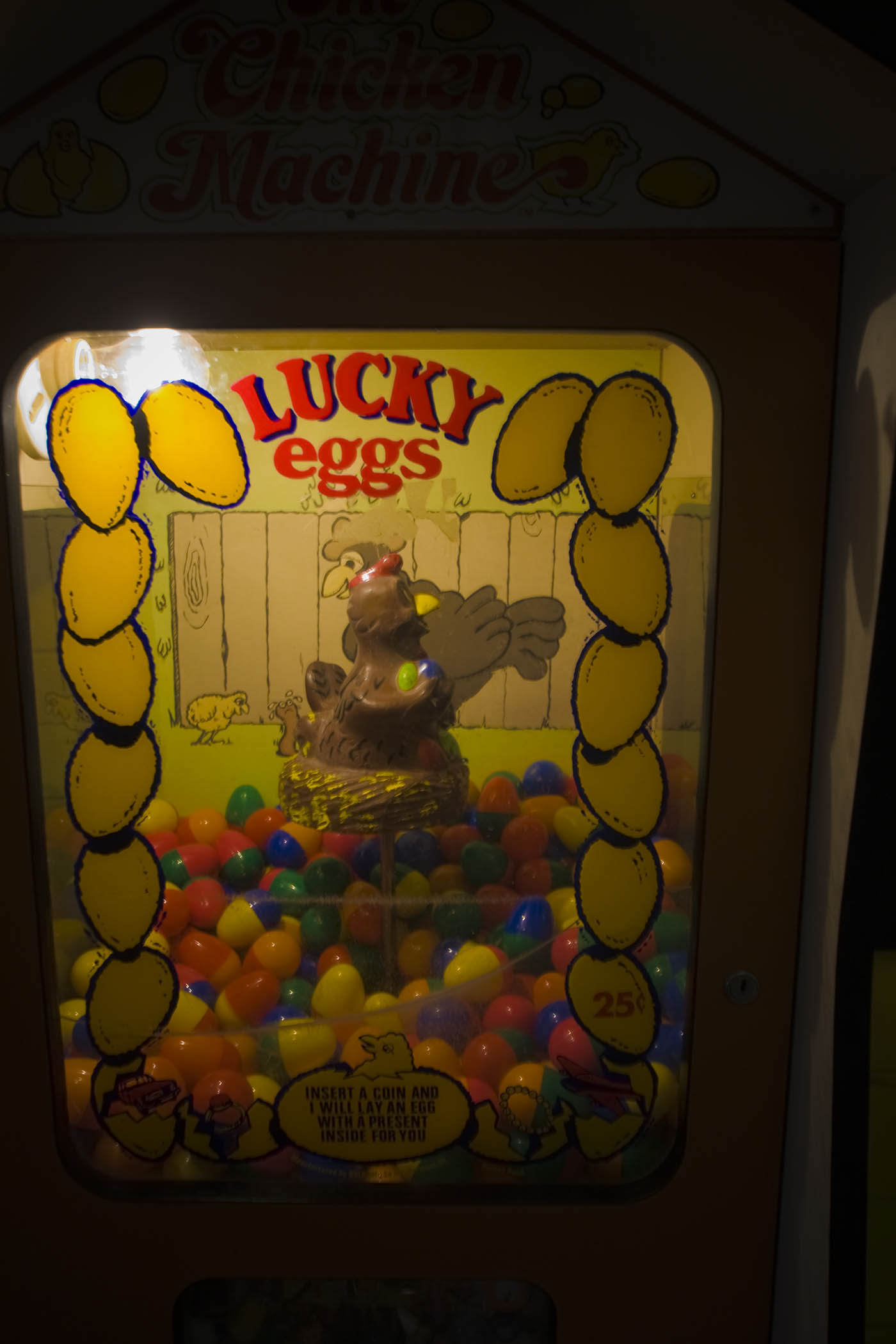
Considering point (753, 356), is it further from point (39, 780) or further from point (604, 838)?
point (39, 780)

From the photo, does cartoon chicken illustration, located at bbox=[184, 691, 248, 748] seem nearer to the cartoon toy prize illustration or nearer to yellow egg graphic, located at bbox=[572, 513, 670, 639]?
the cartoon toy prize illustration

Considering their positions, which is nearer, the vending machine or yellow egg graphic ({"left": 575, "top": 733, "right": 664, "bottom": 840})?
the vending machine

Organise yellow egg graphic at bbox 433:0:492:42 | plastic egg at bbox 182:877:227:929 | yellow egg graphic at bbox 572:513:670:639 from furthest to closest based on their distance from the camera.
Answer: plastic egg at bbox 182:877:227:929 → yellow egg graphic at bbox 572:513:670:639 → yellow egg graphic at bbox 433:0:492:42

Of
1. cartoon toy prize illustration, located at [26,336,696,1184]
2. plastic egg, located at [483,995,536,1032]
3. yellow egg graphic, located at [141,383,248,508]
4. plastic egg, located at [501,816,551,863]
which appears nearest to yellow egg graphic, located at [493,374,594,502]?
cartoon toy prize illustration, located at [26,336,696,1184]

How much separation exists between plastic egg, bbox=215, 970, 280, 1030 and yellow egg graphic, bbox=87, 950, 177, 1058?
0.07 m

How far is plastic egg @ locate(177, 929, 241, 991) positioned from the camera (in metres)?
1.17

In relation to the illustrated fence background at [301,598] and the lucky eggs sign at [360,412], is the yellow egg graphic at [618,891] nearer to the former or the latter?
the illustrated fence background at [301,598]

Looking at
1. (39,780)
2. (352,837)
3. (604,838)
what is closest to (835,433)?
(604,838)

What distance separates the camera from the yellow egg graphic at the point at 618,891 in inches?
43.8

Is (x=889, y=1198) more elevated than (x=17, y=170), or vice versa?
(x=17, y=170)

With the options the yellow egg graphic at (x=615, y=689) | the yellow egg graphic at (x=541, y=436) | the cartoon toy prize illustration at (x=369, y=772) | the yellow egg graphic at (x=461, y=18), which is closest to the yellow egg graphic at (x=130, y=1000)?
the cartoon toy prize illustration at (x=369, y=772)

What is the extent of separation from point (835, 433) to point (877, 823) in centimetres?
45

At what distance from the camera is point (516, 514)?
108cm

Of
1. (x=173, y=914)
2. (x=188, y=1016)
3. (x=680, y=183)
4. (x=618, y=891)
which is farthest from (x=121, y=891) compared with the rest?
(x=680, y=183)
